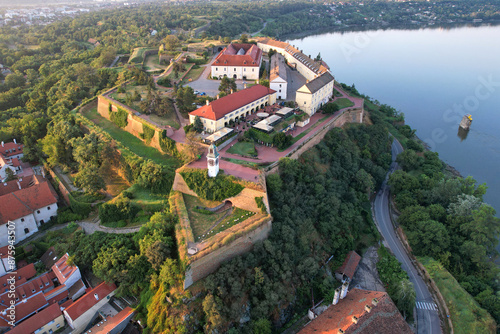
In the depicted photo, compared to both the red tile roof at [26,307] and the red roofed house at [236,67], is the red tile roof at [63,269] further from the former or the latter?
the red roofed house at [236,67]

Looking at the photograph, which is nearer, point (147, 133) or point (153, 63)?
point (147, 133)

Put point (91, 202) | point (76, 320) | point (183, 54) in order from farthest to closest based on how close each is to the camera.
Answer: point (183, 54)
point (91, 202)
point (76, 320)

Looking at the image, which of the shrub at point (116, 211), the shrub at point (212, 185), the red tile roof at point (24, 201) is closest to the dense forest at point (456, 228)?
the shrub at point (212, 185)

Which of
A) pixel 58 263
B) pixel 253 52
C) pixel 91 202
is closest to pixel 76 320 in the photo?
pixel 58 263

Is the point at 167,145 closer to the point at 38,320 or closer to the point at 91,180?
the point at 91,180

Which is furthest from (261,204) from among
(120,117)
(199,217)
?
(120,117)

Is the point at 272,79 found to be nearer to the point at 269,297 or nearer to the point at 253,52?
the point at 253,52
